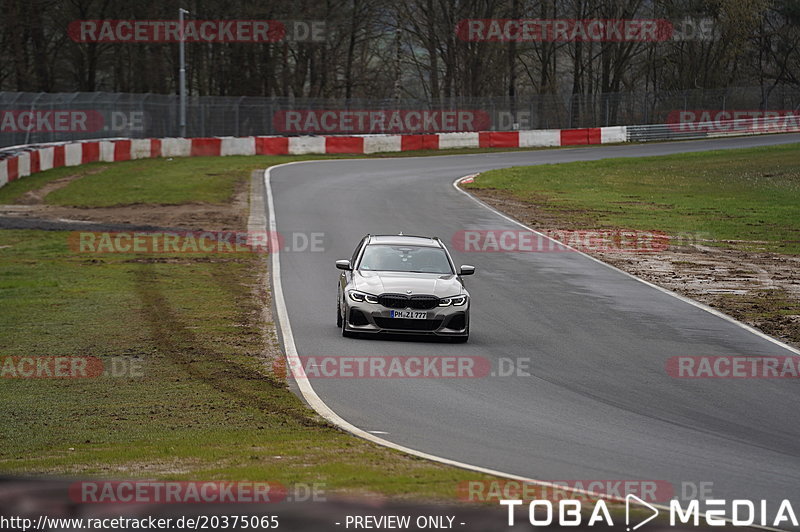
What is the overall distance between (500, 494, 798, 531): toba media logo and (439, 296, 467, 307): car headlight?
7748 millimetres

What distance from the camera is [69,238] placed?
26531 millimetres

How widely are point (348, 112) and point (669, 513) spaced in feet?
173

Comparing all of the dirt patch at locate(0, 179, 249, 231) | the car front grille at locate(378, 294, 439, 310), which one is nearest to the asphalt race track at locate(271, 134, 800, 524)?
the car front grille at locate(378, 294, 439, 310)

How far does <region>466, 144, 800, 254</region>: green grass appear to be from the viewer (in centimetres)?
3106

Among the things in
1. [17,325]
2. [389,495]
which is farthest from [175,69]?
[389,495]

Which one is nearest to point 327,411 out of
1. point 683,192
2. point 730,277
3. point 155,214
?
point 730,277

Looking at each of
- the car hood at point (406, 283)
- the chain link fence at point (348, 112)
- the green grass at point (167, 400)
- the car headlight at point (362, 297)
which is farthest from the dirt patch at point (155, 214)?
the car headlight at point (362, 297)

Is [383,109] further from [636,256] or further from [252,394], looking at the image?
[252,394]

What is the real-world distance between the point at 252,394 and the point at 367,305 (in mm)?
3664

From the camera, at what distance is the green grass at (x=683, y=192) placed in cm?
3106

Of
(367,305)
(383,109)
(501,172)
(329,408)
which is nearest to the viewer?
(329,408)

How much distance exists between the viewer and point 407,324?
1555 cm

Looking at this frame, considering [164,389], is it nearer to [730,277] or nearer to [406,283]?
[406,283]

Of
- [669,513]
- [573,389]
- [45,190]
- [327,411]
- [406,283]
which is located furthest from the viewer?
[45,190]
